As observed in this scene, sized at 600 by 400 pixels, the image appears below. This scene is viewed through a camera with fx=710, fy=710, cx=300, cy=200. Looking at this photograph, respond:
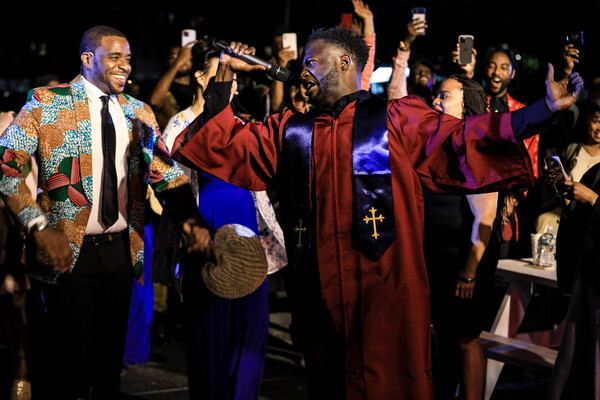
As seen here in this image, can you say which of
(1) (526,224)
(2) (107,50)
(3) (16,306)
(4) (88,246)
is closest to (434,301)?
(4) (88,246)

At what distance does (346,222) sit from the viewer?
2.83m

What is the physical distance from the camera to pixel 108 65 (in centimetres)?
351

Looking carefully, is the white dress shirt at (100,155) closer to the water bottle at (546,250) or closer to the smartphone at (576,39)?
the water bottle at (546,250)

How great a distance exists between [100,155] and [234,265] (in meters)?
0.85

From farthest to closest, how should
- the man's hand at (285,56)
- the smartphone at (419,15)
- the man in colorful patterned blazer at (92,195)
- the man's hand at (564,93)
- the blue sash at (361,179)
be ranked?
the smartphone at (419,15) < the man's hand at (285,56) < the man in colorful patterned blazer at (92,195) < the blue sash at (361,179) < the man's hand at (564,93)

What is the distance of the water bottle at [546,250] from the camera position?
471 centimetres

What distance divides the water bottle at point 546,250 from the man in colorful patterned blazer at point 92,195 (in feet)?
8.17

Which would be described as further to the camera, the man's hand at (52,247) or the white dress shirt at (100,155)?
the white dress shirt at (100,155)

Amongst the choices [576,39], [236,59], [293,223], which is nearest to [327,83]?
[236,59]

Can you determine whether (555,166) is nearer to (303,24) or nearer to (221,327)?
(221,327)

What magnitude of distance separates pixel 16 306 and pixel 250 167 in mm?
2729

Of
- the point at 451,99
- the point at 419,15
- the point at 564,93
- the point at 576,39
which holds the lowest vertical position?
the point at 564,93

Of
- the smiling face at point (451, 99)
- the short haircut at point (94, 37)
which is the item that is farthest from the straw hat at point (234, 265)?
the smiling face at point (451, 99)

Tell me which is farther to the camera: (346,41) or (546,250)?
(546,250)
